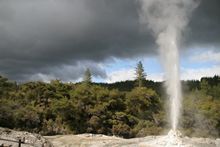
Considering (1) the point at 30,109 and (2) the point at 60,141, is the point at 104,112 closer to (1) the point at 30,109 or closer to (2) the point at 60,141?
(1) the point at 30,109

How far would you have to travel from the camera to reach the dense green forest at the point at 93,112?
156ft

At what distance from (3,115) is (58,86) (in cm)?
1191

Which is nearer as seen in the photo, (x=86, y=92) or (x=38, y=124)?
(x=38, y=124)

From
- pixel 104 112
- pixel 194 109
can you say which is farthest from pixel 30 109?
pixel 194 109

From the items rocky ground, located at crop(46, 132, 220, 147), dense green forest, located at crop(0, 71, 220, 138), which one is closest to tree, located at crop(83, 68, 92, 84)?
dense green forest, located at crop(0, 71, 220, 138)

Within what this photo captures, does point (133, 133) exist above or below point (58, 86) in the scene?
below

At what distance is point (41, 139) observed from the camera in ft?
79.7

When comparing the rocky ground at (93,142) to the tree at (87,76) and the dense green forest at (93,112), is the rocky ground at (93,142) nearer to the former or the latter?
the dense green forest at (93,112)

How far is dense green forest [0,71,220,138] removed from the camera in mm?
47625

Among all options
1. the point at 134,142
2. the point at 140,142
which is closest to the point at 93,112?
the point at 134,142

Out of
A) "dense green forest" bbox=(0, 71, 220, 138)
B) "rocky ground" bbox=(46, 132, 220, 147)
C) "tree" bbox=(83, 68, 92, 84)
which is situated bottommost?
"rocky ground" bbox=(46, 132, 220, 147)

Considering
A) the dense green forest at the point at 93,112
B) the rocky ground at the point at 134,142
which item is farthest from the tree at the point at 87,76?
the rocky ground at the point at 134,142

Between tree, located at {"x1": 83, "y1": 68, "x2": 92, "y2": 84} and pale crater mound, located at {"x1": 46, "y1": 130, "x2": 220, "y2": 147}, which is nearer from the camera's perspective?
pale crater mound, located at {"x1": 46, "y1": 130, "x2": 220, "y2": 147}

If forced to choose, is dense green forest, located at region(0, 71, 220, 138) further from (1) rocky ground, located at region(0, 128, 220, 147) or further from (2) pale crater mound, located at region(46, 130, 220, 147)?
(1) rocky ground, located at region(0, 128, 220, 147)
